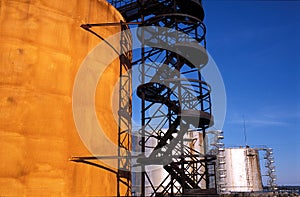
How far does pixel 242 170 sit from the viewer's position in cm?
4625

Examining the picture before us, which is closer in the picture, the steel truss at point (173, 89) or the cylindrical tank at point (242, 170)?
the steel truss at point (173, 89)

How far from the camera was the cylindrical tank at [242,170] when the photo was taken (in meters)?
45.6

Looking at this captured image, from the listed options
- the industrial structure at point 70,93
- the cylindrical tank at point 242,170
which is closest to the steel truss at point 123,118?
the industrial structure at point 70,93

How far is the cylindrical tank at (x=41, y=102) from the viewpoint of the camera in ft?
40.0

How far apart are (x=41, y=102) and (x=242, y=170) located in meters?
39.7

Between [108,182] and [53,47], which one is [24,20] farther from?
[108,182]

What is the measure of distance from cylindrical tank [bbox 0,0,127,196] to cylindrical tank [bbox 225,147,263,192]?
112 feet

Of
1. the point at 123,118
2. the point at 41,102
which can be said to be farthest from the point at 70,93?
the point at 123,118

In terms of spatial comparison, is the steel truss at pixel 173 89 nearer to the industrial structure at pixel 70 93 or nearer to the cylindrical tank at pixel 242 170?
the industrial structure at pixel 70 93

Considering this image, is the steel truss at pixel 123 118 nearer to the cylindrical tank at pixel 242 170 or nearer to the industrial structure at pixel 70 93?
the industrial structure at pixel 70 93

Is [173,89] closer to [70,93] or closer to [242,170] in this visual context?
[70,93]

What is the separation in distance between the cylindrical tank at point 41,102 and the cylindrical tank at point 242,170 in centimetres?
3425

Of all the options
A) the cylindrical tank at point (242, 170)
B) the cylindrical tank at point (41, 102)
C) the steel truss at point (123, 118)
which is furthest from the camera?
the cylindrical tank at point (242, 170)

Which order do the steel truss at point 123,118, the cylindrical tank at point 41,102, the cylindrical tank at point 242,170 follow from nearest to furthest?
the cylindrical tank at point 41,102
the steel truss at point 123,118
the cylindrical tank at point 242,170
